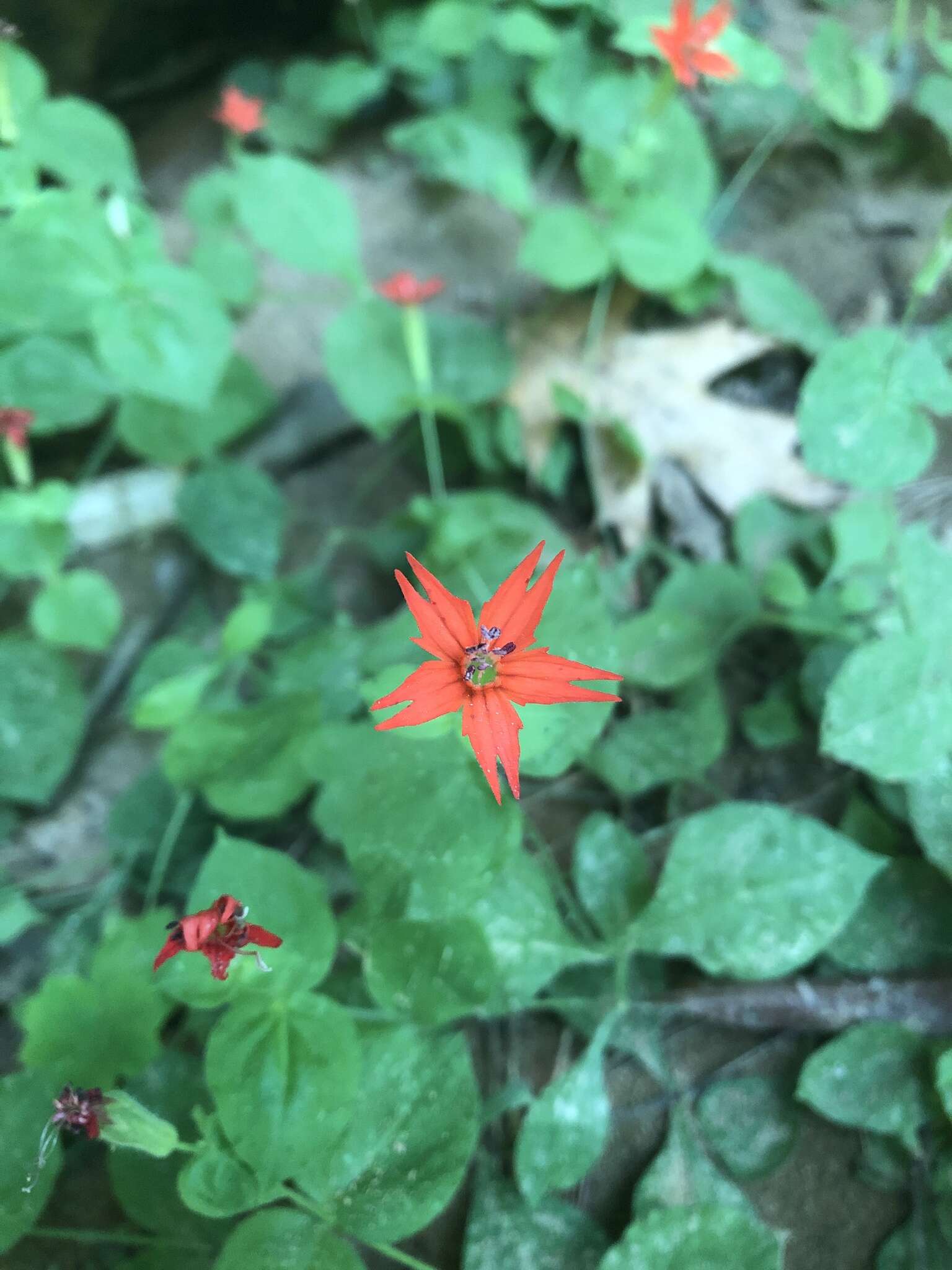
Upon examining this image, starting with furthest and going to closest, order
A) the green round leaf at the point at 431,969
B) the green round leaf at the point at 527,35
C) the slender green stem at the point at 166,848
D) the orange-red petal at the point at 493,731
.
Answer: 1. the green round leaf at the point at 527,35
2. the slender green stem at the point at 166,848
3. the green round leaf at the point at 431,969
4. the orange-red petal at the point at 493,731

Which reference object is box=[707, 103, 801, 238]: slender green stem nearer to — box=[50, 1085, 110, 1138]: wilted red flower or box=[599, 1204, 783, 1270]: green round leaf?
box=[599, 1204, 783, 1270]: green round leaf

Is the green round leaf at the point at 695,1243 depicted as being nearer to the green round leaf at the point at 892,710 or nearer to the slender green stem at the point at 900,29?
the green round leaf at the point at 892,710

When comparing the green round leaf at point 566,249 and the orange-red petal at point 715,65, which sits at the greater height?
the orange-red petal at point 715,65

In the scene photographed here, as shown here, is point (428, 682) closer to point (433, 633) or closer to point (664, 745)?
point (433, 633)

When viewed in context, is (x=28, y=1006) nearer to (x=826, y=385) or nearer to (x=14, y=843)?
(x=14, y=843)

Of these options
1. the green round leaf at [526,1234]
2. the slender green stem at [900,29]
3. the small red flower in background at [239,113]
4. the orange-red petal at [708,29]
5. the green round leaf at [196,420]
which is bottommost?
the green round leaf at [526,1234]

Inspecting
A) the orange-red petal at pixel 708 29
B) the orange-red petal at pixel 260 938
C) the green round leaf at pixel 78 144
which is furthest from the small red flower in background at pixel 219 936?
the orange-red petal at pixel 708 29

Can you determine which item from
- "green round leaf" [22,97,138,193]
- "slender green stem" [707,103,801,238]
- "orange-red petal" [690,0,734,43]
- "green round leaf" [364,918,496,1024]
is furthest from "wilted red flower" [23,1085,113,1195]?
"slender green stem" [707,103,801,238]
